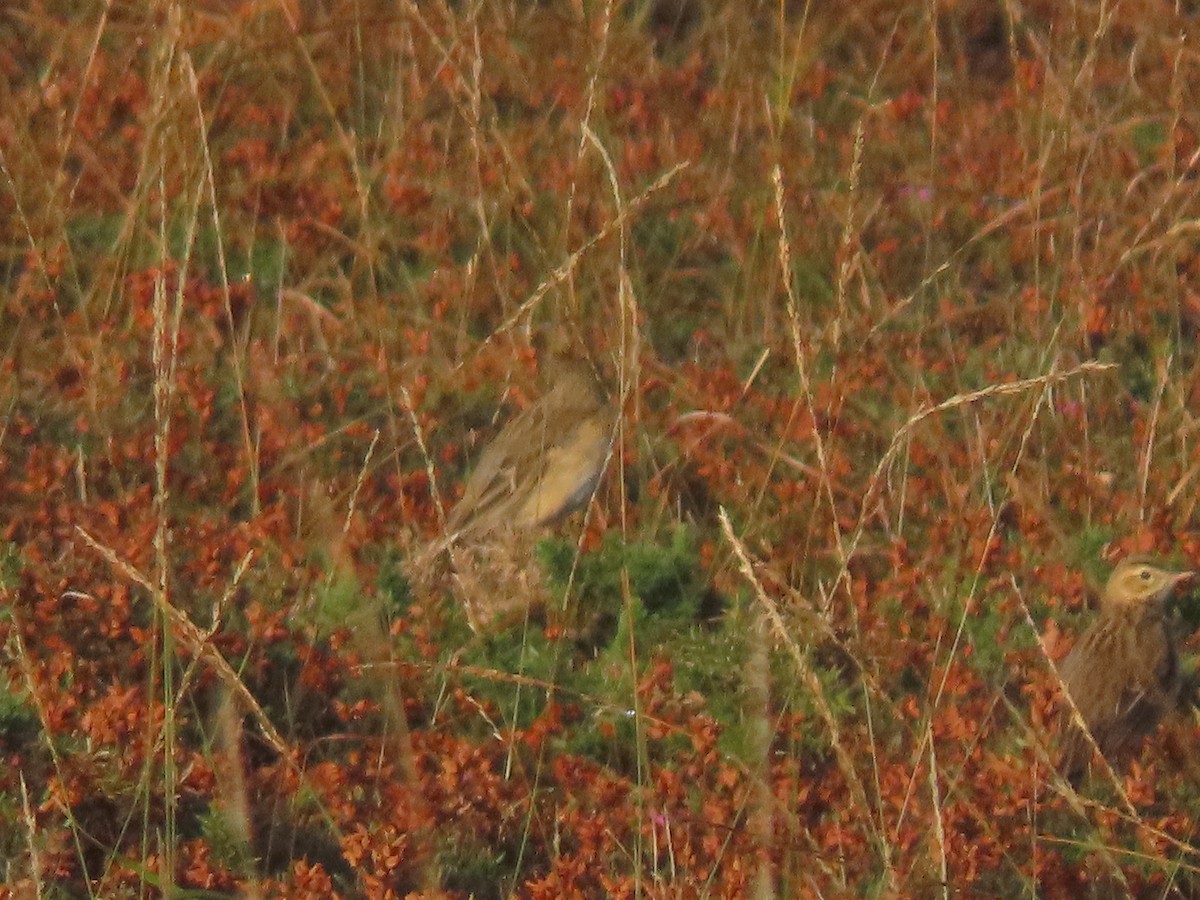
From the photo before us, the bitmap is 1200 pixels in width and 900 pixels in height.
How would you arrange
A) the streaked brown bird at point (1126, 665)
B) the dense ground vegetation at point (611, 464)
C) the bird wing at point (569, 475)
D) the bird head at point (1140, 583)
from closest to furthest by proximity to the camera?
the dense ground vegetation at point (611, 464) < the streaked brown bird at point (1126, 665) < the bird head at point (1140, 583) < the bird wing at point (569, 475)

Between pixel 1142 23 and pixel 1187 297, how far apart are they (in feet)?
4.53

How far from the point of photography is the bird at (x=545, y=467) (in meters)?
5.77

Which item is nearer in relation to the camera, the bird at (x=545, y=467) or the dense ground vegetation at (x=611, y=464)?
the dense ground vegetation at (x=611, y=464)

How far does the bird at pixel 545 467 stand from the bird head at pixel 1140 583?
136cm

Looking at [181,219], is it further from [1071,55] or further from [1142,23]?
[1142,23]

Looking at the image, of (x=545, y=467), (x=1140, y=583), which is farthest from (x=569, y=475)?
(x=1140, y=583)

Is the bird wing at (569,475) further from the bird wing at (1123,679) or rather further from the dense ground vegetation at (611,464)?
the bird wing at (1123,679)

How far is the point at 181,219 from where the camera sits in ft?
22.9

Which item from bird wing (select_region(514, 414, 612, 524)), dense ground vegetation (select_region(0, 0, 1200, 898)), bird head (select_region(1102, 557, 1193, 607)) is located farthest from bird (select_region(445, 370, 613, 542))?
bird head (select_region(1102, 557, 1193, 607))

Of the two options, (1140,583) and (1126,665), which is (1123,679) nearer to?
(1126,665)

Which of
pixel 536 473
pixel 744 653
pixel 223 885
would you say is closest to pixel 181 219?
pixel 536 473

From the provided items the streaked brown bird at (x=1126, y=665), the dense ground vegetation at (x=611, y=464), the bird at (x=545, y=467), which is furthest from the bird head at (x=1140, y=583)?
the bird at (x=545, y=467)

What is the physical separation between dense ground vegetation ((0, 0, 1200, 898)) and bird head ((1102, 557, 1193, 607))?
0.20 m

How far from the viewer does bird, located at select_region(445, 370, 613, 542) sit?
577 centimetres
